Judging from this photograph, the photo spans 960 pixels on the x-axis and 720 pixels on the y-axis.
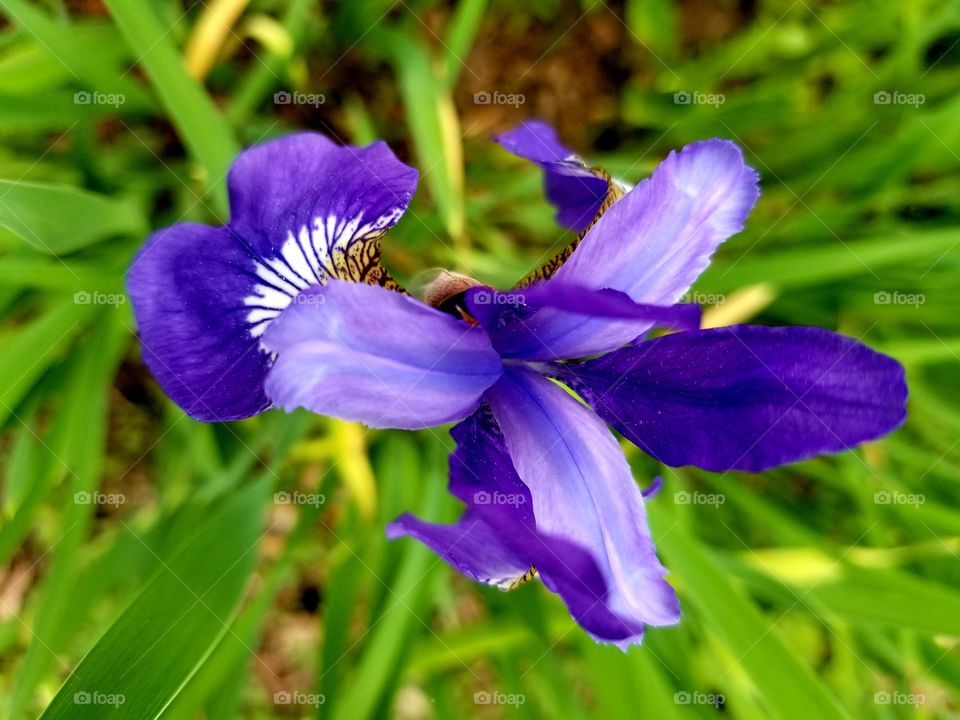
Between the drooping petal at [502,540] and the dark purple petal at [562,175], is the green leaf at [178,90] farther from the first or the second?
the drooping petal at [502,540]

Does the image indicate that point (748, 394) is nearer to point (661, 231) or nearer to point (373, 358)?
point (661, 231)

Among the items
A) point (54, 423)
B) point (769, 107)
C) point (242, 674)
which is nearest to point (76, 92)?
point (54, 423)

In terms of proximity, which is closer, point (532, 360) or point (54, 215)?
point (532, 360)

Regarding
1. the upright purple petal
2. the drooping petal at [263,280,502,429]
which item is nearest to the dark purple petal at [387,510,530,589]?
the drooping petal at [263,280,502,429]

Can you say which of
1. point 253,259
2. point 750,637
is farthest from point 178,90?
point 750,637

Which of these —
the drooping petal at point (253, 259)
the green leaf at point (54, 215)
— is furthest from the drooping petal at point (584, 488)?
the green leaf at point (54, 215)

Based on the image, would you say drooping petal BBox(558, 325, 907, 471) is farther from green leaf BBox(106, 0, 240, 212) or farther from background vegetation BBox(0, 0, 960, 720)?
green leaf BBox(106, 0, 240, 212)
